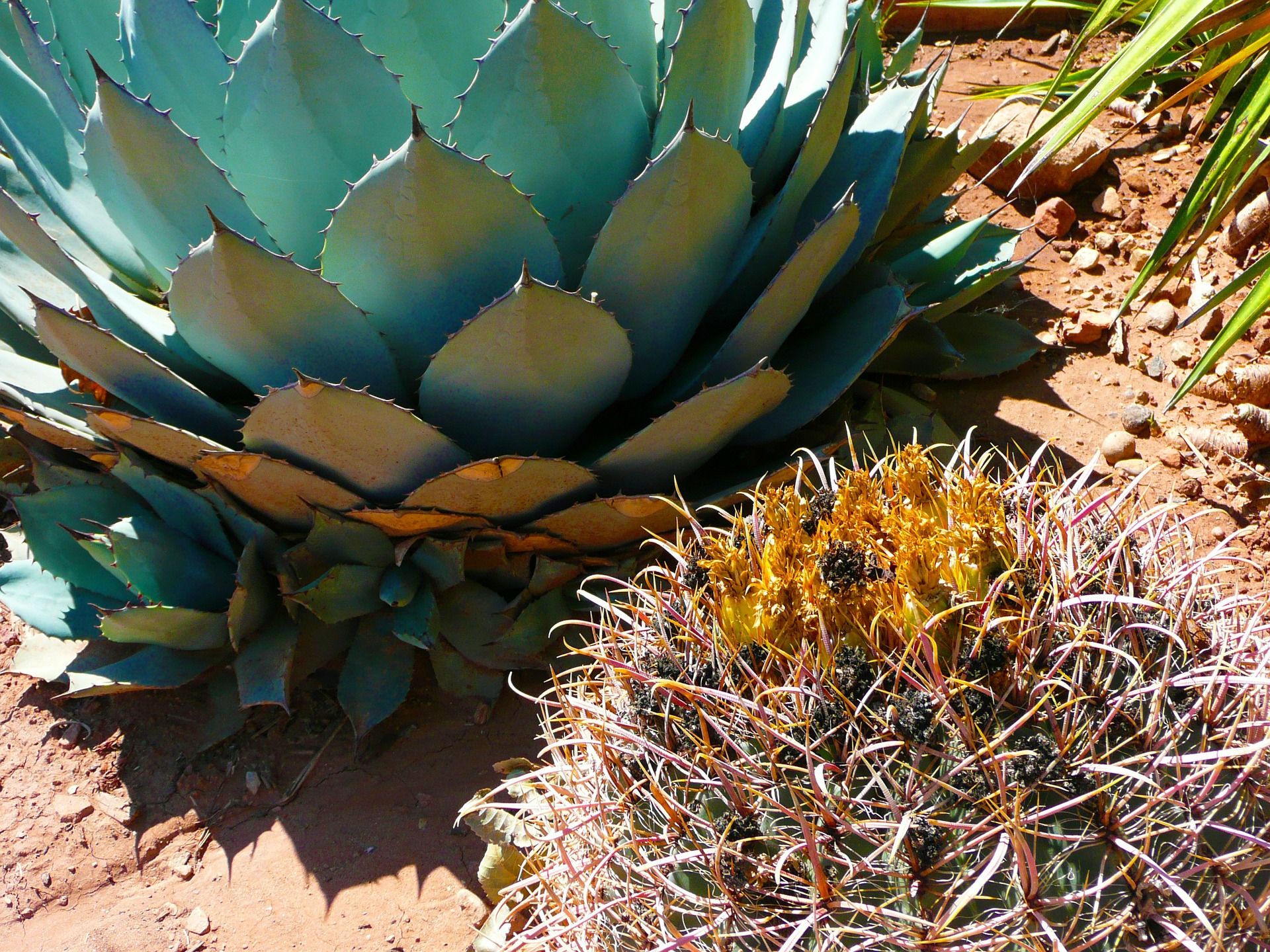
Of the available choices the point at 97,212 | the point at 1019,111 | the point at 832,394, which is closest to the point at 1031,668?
the point at 832,394

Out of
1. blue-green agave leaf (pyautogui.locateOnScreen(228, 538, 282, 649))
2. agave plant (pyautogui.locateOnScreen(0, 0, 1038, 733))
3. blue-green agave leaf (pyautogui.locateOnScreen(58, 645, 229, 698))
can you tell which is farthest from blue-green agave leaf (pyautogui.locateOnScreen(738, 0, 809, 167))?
blue-green agave leaf (pyautogui.locateOnScreen(58, 645, 229, 698))

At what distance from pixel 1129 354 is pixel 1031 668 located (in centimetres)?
176

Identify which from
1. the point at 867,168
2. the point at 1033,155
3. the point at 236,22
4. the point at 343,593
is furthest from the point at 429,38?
the point at 1033,155

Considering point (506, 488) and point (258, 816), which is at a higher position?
point (506, 488)

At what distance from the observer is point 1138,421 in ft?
7.77

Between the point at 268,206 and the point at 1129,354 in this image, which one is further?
the point at 1129,354

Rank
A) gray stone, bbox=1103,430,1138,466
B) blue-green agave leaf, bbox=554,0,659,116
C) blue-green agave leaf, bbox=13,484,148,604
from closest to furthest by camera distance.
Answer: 1. blue-green agave leaf, bbox=554,0,659,116
2. blue-green agave leaf, bbox=13,484,148,604
3. gray stone, bbox=1103,430,1138,466

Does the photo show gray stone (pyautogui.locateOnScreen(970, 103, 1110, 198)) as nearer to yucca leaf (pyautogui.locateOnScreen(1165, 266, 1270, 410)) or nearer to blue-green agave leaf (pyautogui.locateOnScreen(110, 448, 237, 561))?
yucca leaf (pyautogui.locateOnScreen(1165, 266, 1270, 410))

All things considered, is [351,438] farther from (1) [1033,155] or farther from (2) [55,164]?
(1) [1033,155]

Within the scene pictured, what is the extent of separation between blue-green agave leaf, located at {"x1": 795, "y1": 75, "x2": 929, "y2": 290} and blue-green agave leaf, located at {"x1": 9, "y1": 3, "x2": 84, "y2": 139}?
144 centimetres

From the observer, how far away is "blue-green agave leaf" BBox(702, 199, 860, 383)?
5.90ft

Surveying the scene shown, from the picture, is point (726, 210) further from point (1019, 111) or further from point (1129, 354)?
point (1019, 111)

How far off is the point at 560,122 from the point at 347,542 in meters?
0.86

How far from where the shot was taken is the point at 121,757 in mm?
2061
